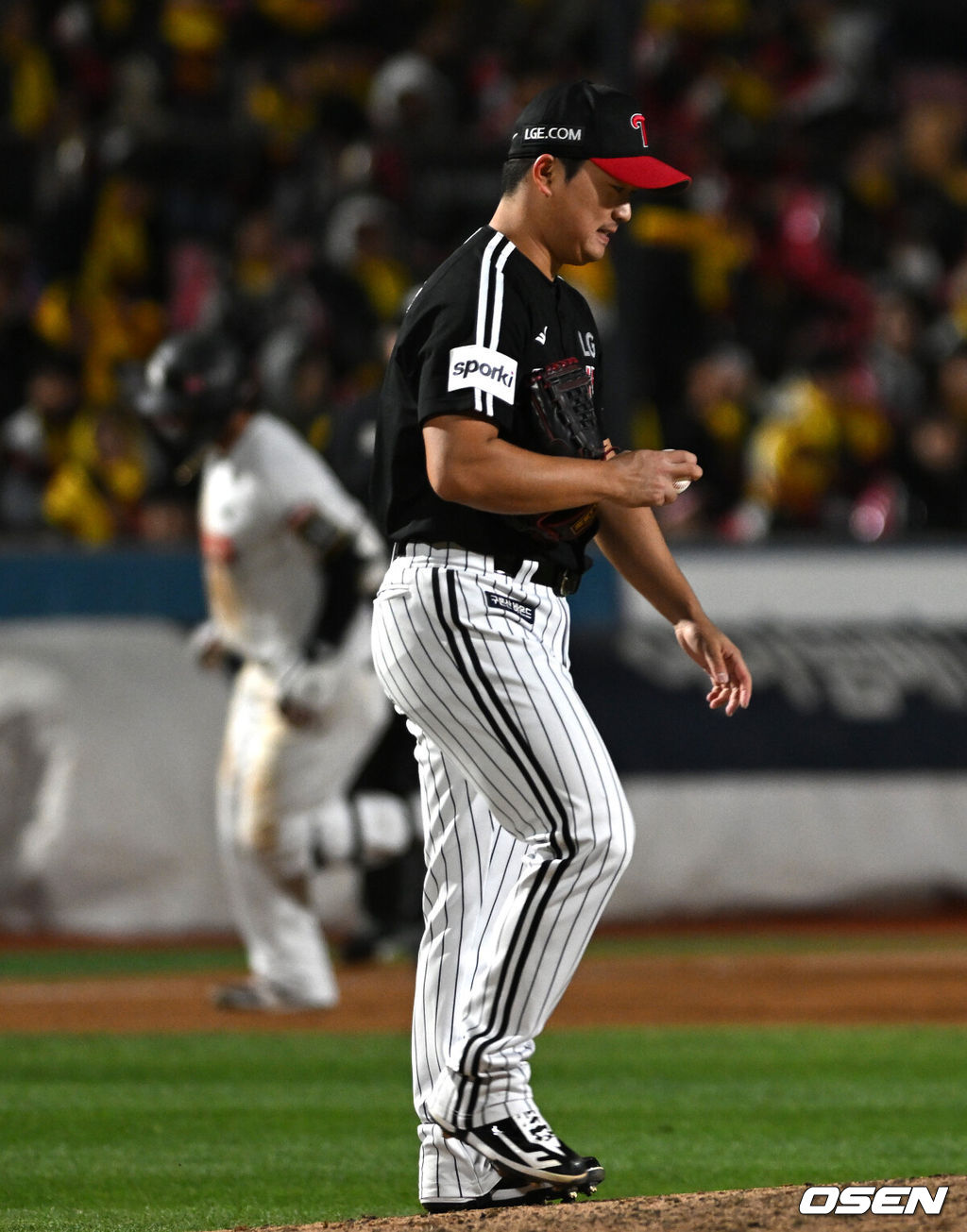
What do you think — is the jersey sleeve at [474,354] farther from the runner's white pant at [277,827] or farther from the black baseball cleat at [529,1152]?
the runner's white pant at [277,827]

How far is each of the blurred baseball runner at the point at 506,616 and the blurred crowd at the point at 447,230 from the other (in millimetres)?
6494

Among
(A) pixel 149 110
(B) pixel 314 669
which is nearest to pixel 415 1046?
(B) pixel 314 669

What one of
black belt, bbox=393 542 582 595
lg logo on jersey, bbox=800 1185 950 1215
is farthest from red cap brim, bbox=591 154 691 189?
lg logo on jersey, bbox=800 1185 950 1215

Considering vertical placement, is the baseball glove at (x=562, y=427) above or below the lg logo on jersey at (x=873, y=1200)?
above

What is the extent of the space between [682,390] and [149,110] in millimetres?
3992

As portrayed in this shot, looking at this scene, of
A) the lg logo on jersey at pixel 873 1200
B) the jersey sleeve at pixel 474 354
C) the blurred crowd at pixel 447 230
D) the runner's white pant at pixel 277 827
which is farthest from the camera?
the blurred crowd at pixel 447 230

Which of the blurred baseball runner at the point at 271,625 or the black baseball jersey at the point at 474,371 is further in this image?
the blurred baseball runner at the point at 271,625

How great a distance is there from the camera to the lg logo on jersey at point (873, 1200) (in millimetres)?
3260

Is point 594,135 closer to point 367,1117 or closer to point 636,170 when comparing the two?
point 636,170

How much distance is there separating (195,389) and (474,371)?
3.74 metres

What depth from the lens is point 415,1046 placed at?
3814mm

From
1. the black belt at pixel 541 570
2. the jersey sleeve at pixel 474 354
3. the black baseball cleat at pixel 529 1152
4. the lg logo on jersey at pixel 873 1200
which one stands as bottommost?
the black baseball cleat at pixel 529 1152

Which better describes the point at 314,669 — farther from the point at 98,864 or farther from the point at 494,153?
the point at 494,153

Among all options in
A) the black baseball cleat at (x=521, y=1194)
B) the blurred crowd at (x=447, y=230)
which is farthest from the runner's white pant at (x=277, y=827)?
the black baseball cleat at (x=521, y=1194)
